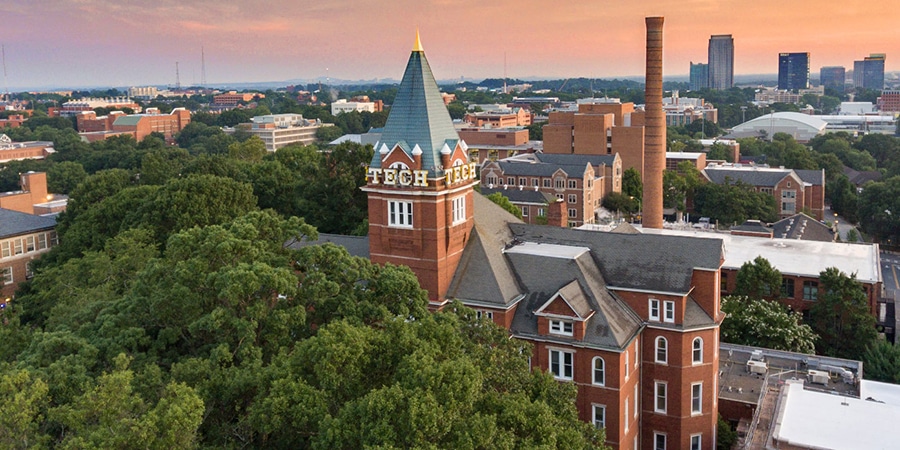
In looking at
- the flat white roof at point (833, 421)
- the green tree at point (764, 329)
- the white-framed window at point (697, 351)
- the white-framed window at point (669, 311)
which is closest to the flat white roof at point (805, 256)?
the green tree at point (764, 329)

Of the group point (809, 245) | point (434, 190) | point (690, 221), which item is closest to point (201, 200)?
point (434, 190)

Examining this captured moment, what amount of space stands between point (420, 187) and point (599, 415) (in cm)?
1736

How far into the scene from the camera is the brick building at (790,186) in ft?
415

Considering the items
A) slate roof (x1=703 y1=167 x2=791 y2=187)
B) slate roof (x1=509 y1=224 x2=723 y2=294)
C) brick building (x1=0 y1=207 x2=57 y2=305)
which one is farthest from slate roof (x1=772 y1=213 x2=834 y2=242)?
brick building (x1=0 y1=207 x2=57 y2=305)

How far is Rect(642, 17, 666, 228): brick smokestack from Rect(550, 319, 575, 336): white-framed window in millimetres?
56231

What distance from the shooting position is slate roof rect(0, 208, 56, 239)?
8419 centimetres

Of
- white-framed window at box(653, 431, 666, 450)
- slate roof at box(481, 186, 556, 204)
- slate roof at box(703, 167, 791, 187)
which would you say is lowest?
white-framed window at box(653, 431, 666, 450)

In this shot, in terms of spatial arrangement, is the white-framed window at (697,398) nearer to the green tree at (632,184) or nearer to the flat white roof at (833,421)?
the flat white roof at (833,421)

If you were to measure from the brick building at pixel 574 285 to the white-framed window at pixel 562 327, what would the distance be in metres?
0.08

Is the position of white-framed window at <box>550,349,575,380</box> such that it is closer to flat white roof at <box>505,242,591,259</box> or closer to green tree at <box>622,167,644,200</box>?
flat white roof at <box>505,242,591,259</box>

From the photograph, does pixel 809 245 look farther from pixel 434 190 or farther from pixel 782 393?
pixel 434 190

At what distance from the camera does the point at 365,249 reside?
55906mm

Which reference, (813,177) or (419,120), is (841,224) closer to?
(813,177)

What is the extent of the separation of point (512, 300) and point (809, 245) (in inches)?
2035
